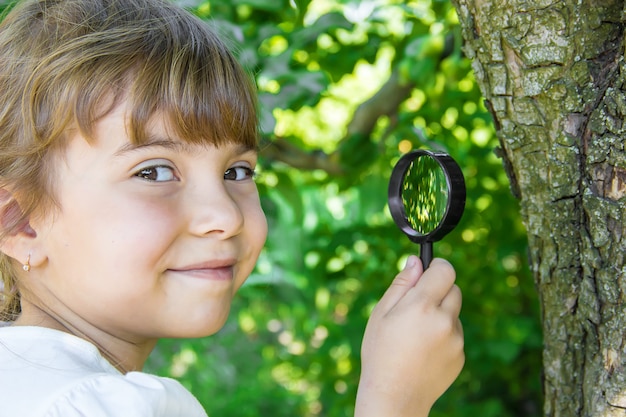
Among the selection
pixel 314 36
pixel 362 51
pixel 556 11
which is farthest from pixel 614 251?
pixel 362 51

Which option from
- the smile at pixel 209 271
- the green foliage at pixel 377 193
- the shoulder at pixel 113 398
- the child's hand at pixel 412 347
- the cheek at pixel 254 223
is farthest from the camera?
the green foliage at pixel 377 193

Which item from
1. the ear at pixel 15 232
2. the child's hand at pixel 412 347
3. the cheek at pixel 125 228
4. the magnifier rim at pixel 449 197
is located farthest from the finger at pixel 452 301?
the ear at pixel 15 232

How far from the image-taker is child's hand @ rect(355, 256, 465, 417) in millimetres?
1470

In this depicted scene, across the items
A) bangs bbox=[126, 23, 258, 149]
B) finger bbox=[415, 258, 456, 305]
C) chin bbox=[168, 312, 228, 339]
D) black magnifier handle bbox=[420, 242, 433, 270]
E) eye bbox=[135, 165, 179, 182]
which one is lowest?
chin bbox=[168, 312, 228, 339]

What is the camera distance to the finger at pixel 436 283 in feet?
4.91

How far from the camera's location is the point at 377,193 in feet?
9.51

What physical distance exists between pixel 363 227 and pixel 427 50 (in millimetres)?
778

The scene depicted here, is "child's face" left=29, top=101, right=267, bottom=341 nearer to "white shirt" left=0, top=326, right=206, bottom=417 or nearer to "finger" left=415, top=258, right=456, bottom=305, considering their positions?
"white shirt" left=0, top=326, right=206, bottom=417

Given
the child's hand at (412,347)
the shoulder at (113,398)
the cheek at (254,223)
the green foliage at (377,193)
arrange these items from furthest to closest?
the green foliage at (377,193) < the cheek at (254,223) < the child's hand at (412,347) < the shoulder at (113,398)

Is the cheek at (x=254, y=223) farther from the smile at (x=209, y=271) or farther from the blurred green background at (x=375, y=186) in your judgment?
the blurred green background at (x=375, y=186)

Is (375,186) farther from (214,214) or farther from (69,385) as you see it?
(69,385)

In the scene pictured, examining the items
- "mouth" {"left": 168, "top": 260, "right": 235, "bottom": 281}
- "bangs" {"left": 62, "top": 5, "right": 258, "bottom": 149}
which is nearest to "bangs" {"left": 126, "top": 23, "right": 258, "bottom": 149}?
"bangs" {"left": 62, "top": 5, "right": 258, "bottom": 149}

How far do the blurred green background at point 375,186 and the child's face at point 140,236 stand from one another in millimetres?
572

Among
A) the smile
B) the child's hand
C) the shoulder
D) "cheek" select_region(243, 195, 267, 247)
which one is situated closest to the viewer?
the shoulder
